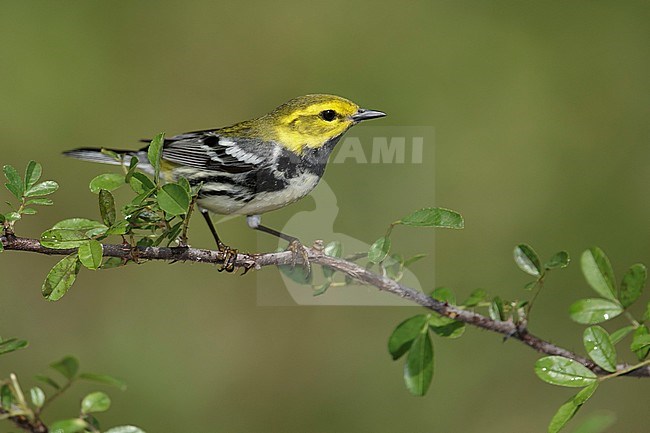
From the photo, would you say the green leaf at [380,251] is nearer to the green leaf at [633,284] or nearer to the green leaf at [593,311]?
the green leaf at [593,311]

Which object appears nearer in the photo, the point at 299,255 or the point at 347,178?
the point at 299,255

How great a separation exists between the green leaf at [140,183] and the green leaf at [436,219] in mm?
553

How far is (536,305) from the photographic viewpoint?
442 cm

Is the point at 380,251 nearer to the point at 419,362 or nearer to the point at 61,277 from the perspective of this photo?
the point at 419,362

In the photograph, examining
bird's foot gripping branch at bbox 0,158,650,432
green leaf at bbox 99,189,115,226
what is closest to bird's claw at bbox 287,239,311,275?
bird's foot gripping branch at bbox 0,158,650,432

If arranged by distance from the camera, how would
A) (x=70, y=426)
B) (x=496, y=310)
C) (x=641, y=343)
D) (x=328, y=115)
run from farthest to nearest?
1. (x=328, y=115)
2. (x=496, y=310)
3. (x=641, y=343)
4. (x=70, y=426)

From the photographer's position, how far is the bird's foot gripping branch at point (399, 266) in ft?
5.14

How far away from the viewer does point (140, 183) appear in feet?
5.44

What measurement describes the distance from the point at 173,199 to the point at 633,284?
40.1 inches

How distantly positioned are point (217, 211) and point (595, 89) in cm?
364

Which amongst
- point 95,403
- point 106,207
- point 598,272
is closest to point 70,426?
point 95,403

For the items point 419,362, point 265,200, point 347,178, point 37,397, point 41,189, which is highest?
point 41,189

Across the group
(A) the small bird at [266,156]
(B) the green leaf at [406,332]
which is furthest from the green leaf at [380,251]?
(A) the small bird at [266,156]

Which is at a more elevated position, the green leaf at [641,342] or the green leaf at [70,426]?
the green leaf at [70,426]
